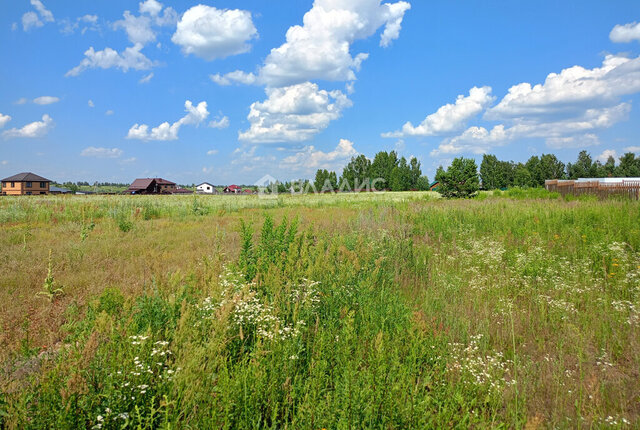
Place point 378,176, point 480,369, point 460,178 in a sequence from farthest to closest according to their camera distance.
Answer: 1. point 378,176
2. point 460,178
3. point 480,369

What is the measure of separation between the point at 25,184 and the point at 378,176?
314 feet

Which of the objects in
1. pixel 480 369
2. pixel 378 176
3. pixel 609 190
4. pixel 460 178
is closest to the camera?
pixel 480 369

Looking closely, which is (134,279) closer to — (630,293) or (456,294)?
(456,294)

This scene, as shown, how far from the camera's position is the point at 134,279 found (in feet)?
19.7

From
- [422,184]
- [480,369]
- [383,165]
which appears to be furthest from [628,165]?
[480,369]

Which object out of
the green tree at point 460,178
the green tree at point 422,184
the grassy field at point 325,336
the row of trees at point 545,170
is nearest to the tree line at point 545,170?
the row of trees at point 545,170

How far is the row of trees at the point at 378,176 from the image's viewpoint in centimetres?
7659

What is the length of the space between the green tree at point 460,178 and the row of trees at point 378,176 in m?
34.1

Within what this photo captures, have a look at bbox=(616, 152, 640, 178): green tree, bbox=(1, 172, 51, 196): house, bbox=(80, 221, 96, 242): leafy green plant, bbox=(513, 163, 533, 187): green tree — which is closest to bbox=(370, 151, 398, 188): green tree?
bbox=(513, 163, 533, 187): green tree

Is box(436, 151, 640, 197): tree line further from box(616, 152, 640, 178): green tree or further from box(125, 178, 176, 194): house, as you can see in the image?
box(125, 178, 176, 194): house

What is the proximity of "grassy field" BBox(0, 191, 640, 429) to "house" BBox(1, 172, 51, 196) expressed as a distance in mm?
103365

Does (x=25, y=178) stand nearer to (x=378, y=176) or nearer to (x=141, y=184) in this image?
(x=141, y=184)

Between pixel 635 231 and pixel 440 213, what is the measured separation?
553 cm

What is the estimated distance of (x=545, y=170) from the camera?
7325cm
